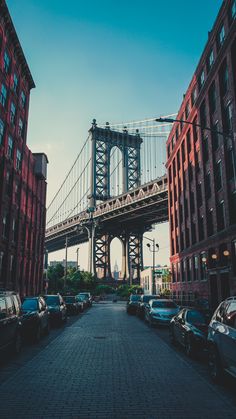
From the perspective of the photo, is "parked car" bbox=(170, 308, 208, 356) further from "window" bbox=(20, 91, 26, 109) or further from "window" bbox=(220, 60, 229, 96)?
"window" bbox=(20, 91, 26, 109)

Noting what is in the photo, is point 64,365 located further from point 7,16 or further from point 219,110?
point 7,16

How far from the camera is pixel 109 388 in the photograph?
684 cm

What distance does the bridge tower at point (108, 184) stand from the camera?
93.5 meters

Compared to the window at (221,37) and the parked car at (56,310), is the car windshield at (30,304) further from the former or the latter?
the window at (221,37)

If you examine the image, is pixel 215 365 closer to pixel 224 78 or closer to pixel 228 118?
pixel 228 118

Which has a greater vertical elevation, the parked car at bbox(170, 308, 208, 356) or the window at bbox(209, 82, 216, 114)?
the window at bbox(209, 82, 216, 114)

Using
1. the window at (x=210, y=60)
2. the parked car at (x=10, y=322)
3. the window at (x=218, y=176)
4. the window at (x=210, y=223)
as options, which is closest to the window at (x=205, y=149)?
the window at (x=218, y=176)

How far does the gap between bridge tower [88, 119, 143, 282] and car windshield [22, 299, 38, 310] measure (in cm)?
7449

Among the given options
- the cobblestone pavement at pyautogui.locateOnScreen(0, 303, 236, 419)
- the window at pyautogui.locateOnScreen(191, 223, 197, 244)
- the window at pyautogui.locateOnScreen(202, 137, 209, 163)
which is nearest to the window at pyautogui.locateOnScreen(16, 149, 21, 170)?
the window at pyautogui.locateOnScreen(202, 137, 209, 163)

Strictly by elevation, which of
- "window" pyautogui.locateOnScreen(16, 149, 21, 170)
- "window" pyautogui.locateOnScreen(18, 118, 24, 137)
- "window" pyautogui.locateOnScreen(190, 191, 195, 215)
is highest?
"window" pyautogui.locateOnScreen(18, 118, 24, 137)

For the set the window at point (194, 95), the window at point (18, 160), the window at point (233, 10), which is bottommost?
the window at point (18, 160)

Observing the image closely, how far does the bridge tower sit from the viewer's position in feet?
307

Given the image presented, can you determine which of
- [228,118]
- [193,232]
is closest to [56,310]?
[228,118]

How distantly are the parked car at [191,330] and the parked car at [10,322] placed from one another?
5062 millimetres
